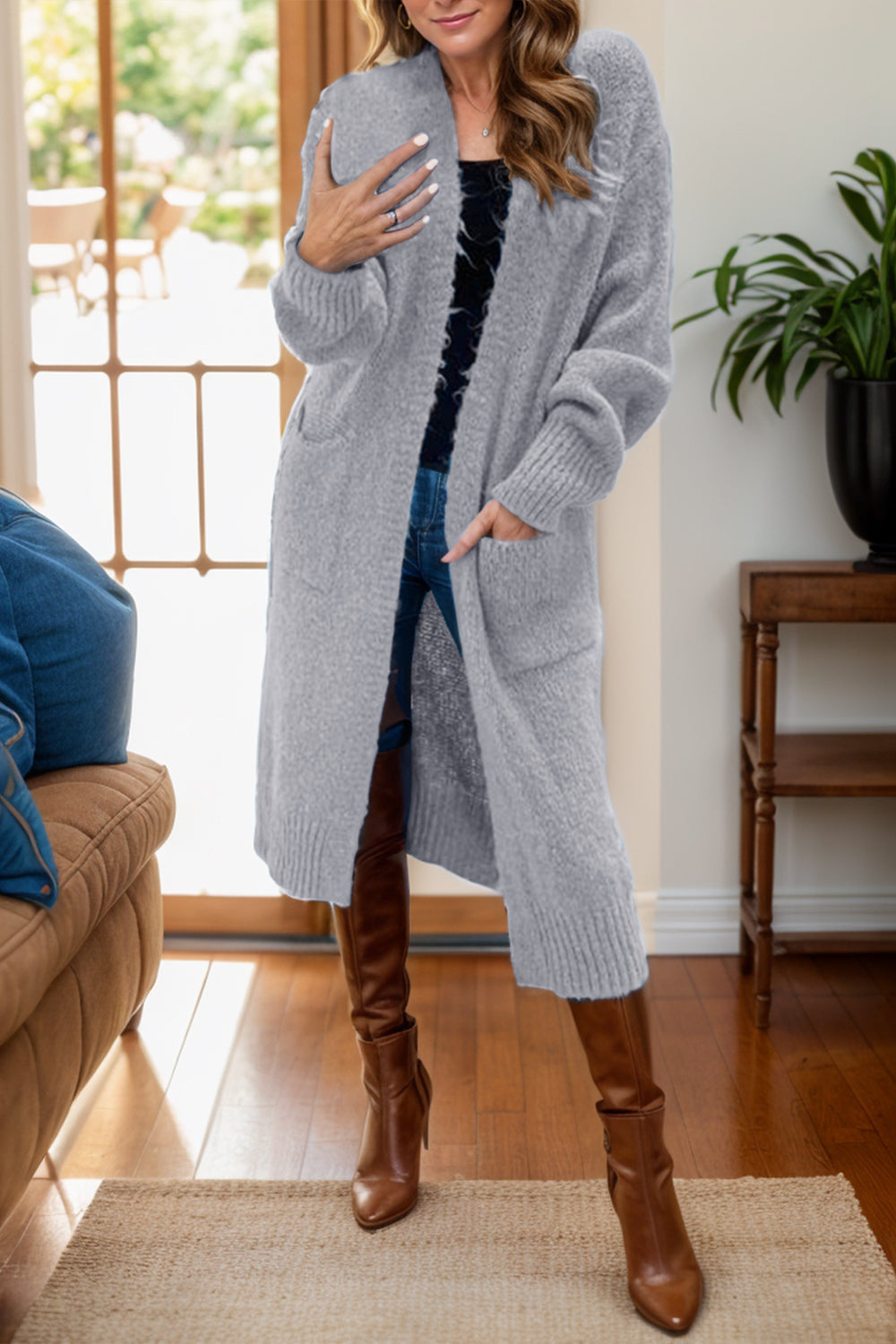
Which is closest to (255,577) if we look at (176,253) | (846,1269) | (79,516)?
(79,516)

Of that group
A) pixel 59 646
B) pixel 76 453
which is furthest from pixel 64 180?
pixel 59 646

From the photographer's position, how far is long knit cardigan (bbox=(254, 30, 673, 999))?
1.51m

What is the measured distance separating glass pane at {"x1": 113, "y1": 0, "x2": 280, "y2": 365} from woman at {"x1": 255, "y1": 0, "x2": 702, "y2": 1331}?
102 cm

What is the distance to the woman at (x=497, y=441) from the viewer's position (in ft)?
4.91

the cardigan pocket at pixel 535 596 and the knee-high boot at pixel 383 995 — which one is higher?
the cardigan pocket at pixel 535 596

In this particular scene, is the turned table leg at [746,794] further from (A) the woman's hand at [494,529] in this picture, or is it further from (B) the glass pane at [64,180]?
(B) the glass pane at [64,180]

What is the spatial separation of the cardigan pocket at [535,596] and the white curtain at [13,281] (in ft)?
4.90

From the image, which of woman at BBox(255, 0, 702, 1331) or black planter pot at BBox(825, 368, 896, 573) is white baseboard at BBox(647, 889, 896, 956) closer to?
black planter pot at BBox(825, 368, 896, 573)

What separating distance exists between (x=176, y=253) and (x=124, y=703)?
1135 mm

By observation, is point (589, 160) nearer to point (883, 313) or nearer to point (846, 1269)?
point (883, 313)

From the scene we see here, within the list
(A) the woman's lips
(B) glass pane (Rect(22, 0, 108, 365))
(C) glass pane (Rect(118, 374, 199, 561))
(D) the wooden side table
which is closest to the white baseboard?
(D) the wooden side table

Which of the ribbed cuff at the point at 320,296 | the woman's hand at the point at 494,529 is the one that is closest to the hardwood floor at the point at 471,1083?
the woman's hand at the point at 494,529

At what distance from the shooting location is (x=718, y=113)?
2.46 meters

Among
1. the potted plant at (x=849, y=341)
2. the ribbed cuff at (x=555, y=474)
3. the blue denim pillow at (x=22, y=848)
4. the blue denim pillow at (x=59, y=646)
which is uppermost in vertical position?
the potted plant at (x=849, y=341)
